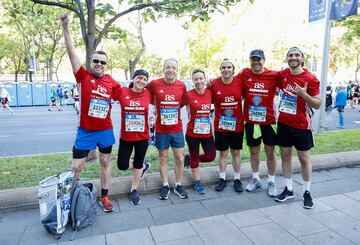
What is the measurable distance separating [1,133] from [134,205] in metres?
9.42

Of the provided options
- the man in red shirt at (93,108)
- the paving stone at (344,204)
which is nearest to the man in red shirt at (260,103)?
the paving stone at (344,204)

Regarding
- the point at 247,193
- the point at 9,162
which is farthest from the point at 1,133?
the point at 247,193

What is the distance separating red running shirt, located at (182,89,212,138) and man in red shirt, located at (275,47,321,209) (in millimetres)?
1048

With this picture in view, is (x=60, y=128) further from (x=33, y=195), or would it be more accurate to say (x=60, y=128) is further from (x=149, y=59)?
(x=149, y=59)

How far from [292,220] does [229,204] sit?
2.84 feet

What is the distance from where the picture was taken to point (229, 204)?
4.13 meters

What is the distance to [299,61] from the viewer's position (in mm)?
3922

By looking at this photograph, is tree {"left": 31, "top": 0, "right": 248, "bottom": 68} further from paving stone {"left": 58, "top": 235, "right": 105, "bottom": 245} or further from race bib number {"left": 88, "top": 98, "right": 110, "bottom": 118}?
paving stone {"left": 58, "top": 235, "right": 105, "bottom": 245}

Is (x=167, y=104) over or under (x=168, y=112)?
over

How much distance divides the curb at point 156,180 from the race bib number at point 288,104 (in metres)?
1.48

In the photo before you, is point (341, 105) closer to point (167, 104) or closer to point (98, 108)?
point (167, 104)

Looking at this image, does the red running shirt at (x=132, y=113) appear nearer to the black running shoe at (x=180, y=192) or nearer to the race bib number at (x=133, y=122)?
the race bib number at (x=133, y=122)

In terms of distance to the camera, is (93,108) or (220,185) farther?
(220,185)

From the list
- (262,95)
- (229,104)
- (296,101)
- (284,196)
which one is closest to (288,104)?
(296,101)
